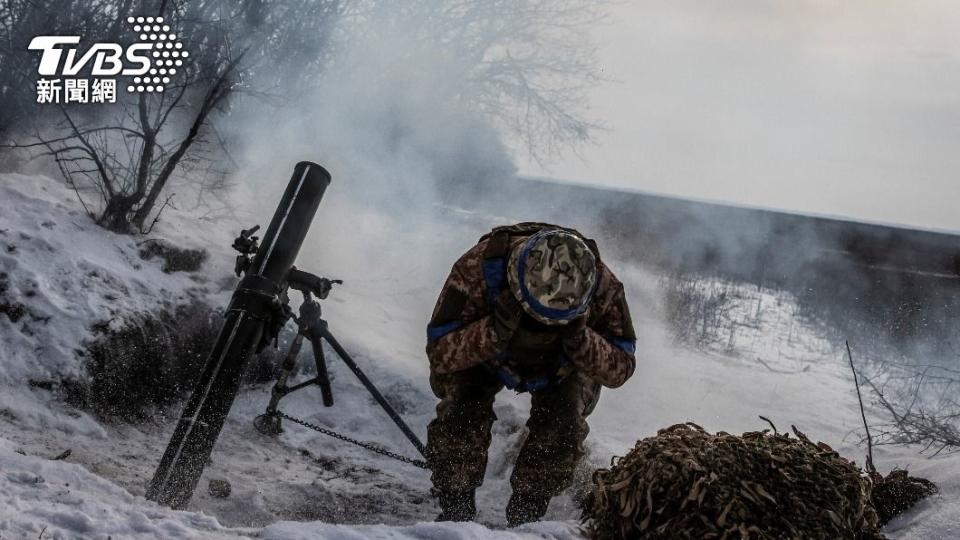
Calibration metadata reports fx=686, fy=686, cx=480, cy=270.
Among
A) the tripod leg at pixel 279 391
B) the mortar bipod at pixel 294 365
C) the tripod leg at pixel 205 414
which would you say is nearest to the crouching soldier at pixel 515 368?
the tripod leg at pixel 205 414

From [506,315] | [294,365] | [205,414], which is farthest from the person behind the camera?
[294,365]

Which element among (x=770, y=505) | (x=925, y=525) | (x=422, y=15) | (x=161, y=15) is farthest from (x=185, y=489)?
(x=422, y=15)

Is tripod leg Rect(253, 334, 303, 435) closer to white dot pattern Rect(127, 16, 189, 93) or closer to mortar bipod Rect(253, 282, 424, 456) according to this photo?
mortar bipod Rect(253, 282, 424, 456)

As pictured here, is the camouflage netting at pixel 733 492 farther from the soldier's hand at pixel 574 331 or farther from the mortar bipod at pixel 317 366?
the mortar bipod at pixel 317 366

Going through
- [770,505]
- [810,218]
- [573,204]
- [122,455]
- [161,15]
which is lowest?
[122,455]

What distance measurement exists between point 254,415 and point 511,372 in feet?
8.12

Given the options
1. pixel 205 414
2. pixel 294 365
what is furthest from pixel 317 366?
pixel 205 414

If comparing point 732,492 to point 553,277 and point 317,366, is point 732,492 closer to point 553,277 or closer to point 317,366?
point 553,277

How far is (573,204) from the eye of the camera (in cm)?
1822

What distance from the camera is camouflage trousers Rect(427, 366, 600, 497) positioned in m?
3.13

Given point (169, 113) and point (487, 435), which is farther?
point (169, 113)

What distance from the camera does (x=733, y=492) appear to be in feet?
7.06

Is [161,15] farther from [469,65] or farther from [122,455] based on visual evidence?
[469,65]

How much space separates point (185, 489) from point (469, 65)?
40.4 feet
